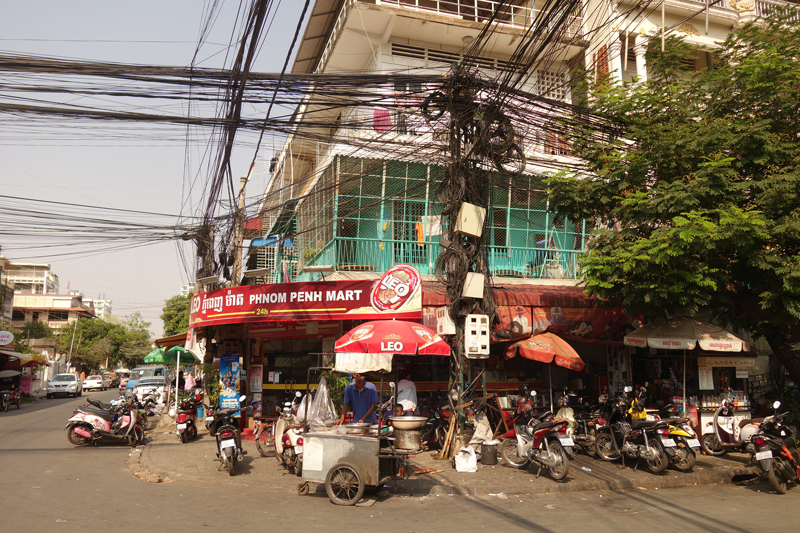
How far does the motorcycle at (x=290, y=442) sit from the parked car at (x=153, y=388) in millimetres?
16285

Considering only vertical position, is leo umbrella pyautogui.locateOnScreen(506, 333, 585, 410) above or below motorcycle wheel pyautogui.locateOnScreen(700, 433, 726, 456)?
above

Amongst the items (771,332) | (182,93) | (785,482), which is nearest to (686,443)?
(785,482)

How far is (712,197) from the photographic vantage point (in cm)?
1002

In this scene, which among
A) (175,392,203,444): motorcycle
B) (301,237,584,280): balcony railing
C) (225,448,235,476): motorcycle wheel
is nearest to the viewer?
(225,448,235,476): motorcycle wheel

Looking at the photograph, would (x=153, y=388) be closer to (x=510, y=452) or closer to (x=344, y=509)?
(x=510, y=452)

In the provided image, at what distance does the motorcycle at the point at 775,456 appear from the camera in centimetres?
802

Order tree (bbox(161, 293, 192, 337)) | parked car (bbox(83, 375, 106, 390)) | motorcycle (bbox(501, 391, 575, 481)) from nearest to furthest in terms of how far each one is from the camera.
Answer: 1. motorcycle (bbox(501, 391, 575, 481))
2. parked car (bbox(83, 375, 106, 390))
3. tree (bbox(161, 293, 192, 337))

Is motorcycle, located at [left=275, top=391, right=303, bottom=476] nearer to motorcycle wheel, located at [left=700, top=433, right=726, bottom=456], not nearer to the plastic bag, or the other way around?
the plastic bag

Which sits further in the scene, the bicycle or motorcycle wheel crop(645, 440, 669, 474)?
the bicycle

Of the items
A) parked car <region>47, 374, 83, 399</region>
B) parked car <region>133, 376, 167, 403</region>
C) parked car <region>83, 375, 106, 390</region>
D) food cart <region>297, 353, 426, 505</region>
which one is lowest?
parked car <region>83, 375, 106, 390</region>

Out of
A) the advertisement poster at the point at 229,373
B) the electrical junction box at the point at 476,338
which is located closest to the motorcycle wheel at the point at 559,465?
the electrical junction box at the point at 476,338

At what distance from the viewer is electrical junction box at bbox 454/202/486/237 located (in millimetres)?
10289

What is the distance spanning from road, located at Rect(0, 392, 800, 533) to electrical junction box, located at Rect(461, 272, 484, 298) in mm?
3535

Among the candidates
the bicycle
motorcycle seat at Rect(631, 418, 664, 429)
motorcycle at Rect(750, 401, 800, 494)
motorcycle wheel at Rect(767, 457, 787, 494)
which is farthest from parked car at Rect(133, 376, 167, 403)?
motorcycle wheel at Rect(767, 457, 787, 494)
